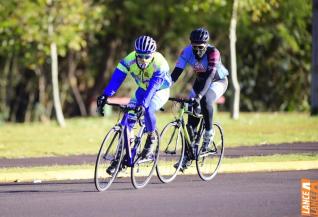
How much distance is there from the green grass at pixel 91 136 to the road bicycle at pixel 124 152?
603 cm

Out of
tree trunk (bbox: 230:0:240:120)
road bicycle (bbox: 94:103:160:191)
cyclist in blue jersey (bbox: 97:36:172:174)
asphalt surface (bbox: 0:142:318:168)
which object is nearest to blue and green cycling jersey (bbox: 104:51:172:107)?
cyclist in blue jersey (bbox: 97:36:172:174)

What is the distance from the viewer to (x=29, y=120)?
132ft

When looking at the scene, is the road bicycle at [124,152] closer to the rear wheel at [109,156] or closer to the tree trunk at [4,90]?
the rear wheel at [109,156]

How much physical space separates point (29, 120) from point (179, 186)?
27231mm

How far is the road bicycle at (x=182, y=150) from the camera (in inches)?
550

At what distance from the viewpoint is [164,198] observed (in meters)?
12.1

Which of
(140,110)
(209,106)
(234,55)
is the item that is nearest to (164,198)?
(140,110)

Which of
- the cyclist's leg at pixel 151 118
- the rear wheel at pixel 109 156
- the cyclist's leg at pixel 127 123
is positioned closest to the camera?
the rear wheel at pixel 109 156

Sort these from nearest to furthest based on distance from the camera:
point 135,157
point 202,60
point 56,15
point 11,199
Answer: point 11,199 → point 135,157 → point 202,60 → point 56,15

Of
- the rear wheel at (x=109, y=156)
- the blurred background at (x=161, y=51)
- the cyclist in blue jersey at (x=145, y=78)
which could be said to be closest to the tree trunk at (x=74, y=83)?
the blurred background at (x=161, y=51)

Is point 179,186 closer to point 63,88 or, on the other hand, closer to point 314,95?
point 314,95

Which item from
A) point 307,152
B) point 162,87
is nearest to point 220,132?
point 162,87

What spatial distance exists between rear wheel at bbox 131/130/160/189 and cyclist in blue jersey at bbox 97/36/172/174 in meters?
0.07

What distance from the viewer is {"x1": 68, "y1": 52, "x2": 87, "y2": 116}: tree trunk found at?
39156mm
